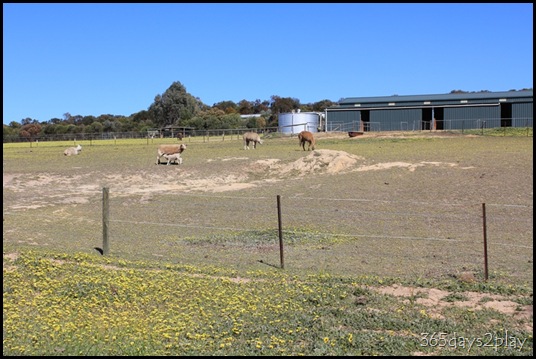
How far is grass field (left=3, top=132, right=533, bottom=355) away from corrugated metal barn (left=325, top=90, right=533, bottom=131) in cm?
3692

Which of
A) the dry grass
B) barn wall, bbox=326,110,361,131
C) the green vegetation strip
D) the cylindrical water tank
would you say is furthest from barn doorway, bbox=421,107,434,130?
the green vegetation strip

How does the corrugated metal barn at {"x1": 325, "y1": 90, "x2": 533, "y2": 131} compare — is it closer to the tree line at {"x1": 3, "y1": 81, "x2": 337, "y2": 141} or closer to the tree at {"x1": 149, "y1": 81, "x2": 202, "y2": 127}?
the tree line at {"x1": 3, "y1": 81, "x2": 337, "y2": 141}

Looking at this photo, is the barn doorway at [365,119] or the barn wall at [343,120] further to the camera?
the barn wall at [343,120]

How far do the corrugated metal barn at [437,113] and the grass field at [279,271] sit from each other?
36917mm

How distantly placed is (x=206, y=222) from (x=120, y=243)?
3.38 m

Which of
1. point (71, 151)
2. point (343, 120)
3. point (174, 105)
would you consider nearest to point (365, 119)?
point (343, 120)

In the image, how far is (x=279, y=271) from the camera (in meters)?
8.77

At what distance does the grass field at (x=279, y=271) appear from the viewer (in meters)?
5.46

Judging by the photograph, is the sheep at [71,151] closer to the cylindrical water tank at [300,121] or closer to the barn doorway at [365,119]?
the cylindrical water tank at [300,121]

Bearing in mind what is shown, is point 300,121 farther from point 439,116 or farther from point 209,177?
point 209,177

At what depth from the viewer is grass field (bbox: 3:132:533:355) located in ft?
17.9

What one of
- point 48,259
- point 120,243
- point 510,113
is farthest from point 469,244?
point 510,113

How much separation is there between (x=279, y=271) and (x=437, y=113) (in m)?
52.9

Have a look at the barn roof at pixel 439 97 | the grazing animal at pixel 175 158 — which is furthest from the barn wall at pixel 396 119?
the grazing animal at pixel 175 158
